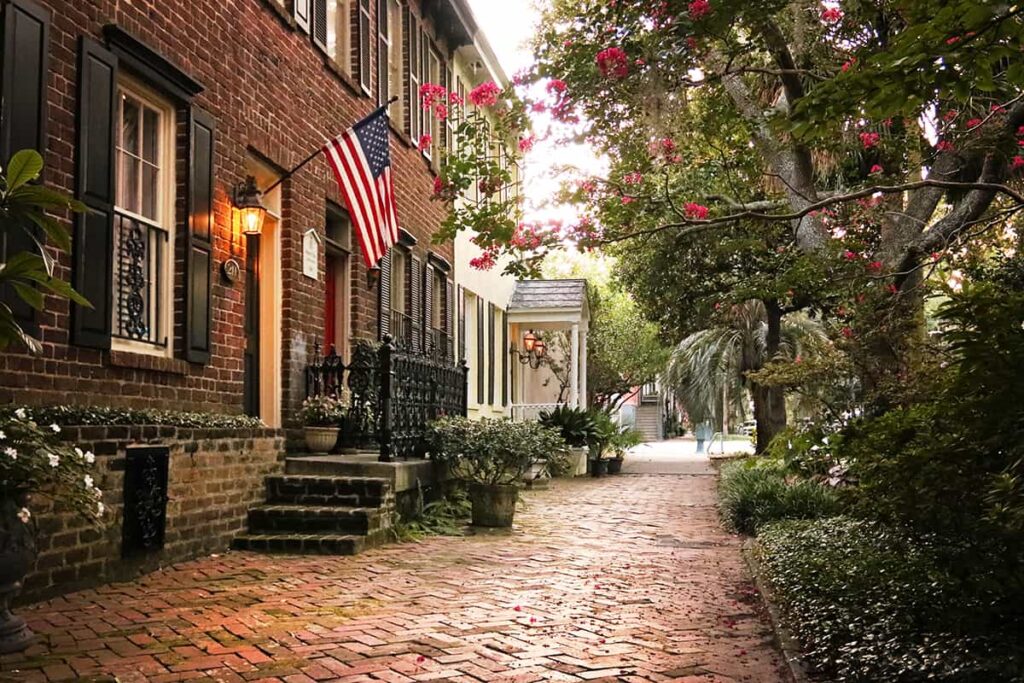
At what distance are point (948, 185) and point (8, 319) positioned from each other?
481cm

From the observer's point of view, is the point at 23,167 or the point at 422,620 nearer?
the point at 23,167

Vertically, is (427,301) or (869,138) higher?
(869,138)

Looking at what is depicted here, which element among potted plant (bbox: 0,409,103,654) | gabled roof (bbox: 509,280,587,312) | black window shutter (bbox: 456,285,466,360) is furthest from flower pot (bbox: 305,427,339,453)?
gabled roof (bbox: 509,280,587,312)

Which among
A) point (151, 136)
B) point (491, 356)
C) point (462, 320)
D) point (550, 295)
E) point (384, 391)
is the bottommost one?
point (384, 391)

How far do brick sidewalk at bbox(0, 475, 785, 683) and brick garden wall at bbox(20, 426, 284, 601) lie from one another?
0.49 feet

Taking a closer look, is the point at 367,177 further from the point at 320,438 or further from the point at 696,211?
the point at 696,211

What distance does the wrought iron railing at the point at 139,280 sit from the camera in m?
Answer: 6.81

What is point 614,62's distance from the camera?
829 centimetres

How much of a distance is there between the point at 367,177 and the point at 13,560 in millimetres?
5614

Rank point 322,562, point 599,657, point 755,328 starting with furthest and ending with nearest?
point 755,328
point 322,562
point 599,657

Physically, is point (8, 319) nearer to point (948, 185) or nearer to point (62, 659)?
point (62, 659)

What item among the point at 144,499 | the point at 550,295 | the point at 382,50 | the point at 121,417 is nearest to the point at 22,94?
the point at 121,417

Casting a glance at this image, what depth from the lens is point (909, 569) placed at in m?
4.17

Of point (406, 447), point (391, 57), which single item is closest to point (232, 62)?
point (406, 447)
